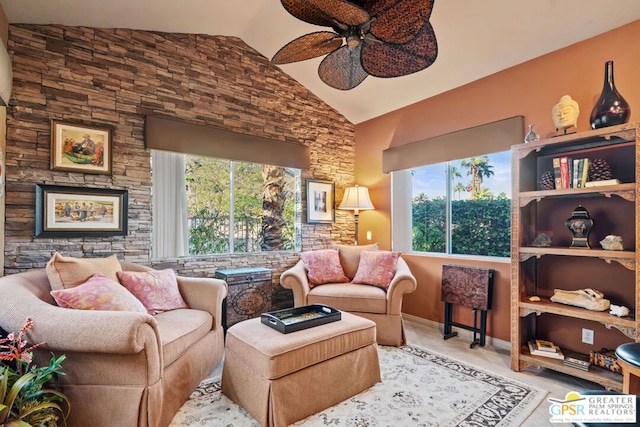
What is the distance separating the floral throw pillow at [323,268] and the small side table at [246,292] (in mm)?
466

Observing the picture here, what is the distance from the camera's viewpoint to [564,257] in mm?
2662

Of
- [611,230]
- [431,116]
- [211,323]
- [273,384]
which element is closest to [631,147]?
[611,230]

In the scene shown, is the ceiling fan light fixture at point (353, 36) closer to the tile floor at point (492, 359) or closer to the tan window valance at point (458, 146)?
the tan window valance at point (458, 146)

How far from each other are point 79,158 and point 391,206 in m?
Result: 3.38

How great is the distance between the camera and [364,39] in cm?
182

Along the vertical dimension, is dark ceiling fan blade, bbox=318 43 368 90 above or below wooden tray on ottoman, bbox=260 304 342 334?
above

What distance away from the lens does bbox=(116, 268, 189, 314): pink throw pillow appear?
2.34 meters

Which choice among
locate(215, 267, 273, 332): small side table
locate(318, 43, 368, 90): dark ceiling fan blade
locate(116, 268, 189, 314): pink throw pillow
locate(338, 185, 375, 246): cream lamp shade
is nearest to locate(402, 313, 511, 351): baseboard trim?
locate(338, 185, 375, 246): cream lamp shade

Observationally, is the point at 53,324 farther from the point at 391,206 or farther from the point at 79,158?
the point at 391,206

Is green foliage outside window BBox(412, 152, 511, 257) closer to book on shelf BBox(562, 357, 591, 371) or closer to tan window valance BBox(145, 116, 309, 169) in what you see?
book on shelf BBox(562, 357, 591, 371)

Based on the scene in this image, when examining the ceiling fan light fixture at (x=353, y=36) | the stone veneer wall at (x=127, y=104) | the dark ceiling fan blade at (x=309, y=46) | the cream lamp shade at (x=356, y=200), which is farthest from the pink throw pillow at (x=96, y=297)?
the cream lamp shade at (x=356, y=200)

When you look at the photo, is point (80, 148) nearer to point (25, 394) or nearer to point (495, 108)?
point (25, 394)

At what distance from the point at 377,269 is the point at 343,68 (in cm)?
210

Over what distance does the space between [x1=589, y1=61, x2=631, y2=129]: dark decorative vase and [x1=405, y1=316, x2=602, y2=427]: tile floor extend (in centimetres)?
189
